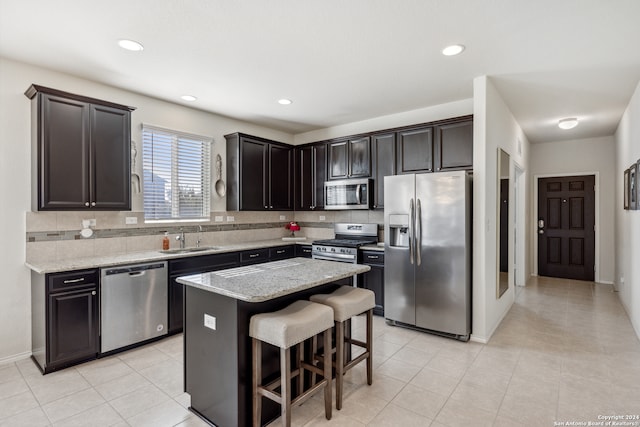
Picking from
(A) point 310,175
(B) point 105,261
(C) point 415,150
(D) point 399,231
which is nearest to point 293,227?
(A) point 310,175

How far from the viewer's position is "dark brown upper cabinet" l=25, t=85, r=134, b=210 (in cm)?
298

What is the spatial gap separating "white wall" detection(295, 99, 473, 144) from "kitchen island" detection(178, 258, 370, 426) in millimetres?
2924

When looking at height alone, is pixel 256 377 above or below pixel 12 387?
above

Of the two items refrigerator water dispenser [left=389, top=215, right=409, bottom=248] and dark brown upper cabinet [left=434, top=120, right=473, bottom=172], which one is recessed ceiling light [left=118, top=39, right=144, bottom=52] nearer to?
refrigerator water dispenser [left=389, top=215, right=409, bottom=248]

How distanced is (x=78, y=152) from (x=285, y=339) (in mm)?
2746

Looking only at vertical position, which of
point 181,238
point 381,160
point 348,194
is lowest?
point 181,238

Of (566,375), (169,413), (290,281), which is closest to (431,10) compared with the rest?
(290,281)

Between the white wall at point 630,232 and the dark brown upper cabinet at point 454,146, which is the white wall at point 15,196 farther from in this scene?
the white wall at point 630,232

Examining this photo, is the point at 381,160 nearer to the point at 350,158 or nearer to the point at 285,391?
the point at 350,158

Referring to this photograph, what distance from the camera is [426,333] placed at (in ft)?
12.2

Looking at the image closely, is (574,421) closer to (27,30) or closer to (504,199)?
(504,199)

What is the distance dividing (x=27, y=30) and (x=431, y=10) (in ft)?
9.74

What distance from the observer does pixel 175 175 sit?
170 inches

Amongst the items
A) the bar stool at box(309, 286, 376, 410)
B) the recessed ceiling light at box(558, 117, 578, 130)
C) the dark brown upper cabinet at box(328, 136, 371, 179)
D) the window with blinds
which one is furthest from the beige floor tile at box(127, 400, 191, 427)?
the recessed ceiling light at box(558, 117, 578, 130)
